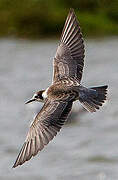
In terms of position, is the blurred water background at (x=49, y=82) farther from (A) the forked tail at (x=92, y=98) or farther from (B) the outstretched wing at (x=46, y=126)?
(B) the outstretched wing at (x=46, y=126)

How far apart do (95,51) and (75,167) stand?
5.42m

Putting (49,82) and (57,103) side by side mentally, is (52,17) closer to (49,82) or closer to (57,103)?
(49,82)

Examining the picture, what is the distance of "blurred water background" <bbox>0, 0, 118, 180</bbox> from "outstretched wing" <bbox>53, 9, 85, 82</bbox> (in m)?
2.81

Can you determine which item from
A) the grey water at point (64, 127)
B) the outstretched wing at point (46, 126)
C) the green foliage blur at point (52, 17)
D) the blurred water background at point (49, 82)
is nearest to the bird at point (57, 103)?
the outstretched wing at point (46, 126)

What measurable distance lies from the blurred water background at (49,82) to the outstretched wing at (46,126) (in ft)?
11.5

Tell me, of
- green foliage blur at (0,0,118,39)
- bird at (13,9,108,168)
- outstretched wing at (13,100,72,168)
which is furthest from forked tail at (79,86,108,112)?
green foliage blur at (0,0,118,39)

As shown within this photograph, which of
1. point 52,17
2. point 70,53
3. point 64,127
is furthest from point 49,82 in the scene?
point 70,53

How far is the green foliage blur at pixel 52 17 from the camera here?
1628cm

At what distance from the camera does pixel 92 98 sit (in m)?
6.48

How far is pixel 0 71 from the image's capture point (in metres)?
14.6

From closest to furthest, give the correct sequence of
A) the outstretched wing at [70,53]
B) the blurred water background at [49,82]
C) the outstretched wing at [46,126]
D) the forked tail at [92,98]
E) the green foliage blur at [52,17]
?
1. the outstretched wing at [46,126]
2. the forked tail at [92,98]
3. the outstretched wing at [70,53]
4. the blurred water background at [49,82]
5. the green foliage blur at [52,17]

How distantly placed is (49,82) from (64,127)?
6.13ft

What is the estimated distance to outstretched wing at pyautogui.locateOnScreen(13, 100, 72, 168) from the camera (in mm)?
6174

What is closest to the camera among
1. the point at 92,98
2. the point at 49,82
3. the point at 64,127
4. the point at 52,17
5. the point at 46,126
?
the point at 46,126
